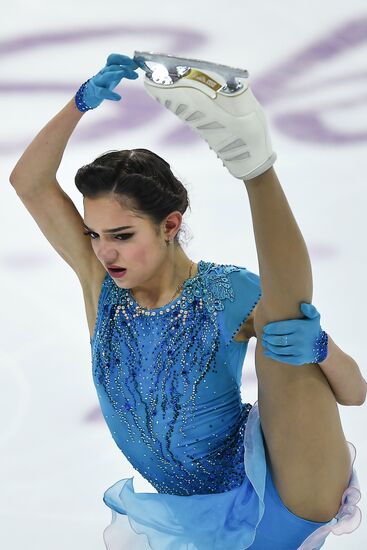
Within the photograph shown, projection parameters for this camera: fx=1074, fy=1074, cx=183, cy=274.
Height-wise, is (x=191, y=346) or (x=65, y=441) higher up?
(x=191, y=346)

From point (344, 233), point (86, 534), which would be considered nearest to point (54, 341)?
point (86, 534)

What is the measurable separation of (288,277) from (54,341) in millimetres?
1472

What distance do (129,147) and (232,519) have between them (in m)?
1.86

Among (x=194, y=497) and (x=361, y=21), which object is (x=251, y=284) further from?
(x=361, y=21)

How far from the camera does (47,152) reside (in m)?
2.42

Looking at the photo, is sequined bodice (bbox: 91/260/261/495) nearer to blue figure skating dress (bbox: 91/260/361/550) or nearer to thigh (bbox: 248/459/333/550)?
blue figure skating dress (bbox: 91/260/361/550)

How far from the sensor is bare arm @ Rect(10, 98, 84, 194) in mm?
2422

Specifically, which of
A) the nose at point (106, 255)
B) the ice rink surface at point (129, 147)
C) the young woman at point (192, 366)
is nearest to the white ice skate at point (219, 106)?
the young woman at point (192, 366)

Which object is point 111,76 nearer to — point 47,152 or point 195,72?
point 47,152

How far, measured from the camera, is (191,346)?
2.33m

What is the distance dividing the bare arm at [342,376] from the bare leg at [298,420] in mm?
21

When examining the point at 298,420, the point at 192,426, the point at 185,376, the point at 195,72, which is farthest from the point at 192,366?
the point at 195,72

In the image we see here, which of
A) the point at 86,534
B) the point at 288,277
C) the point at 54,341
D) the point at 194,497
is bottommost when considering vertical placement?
the point at 86,534

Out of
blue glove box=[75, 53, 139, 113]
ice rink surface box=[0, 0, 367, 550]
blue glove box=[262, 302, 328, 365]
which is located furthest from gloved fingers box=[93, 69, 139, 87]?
blue glove box=[262, 302, 328, 365]
